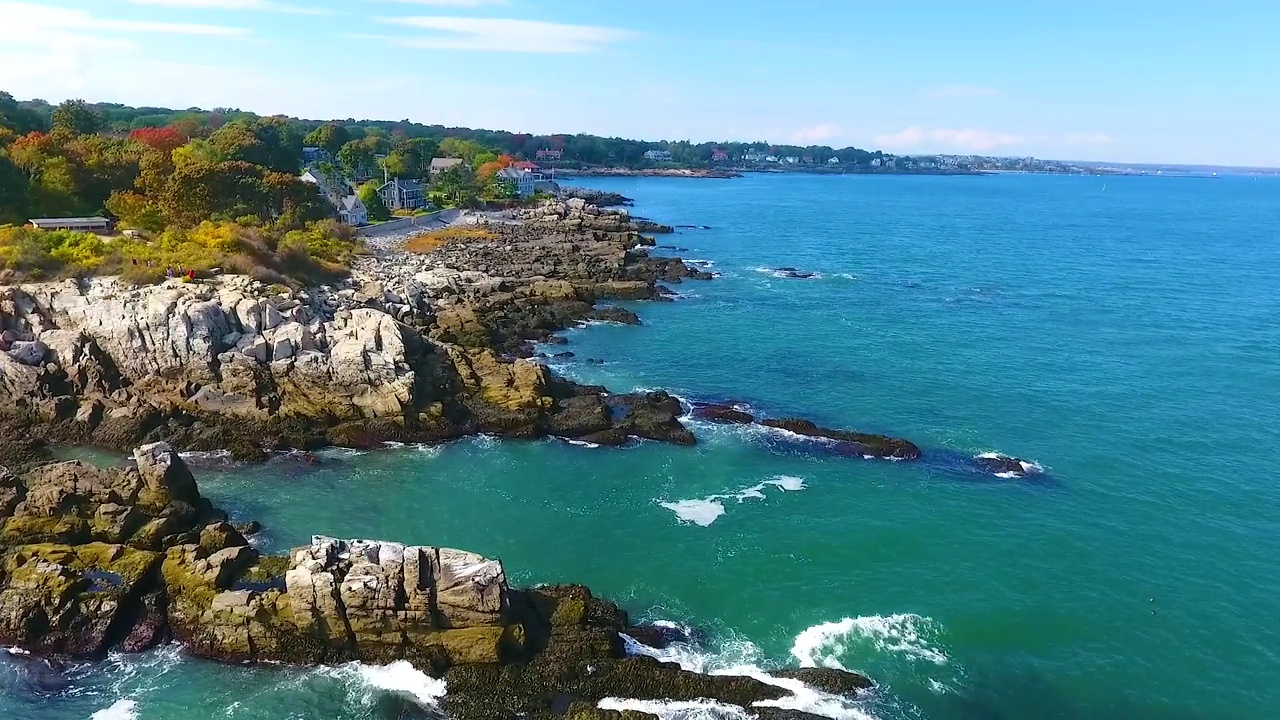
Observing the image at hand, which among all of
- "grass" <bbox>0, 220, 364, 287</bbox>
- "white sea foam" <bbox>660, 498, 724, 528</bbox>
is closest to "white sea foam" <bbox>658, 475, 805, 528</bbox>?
"white sea foam" <bbox>660, 498, 724, 528</bbox>

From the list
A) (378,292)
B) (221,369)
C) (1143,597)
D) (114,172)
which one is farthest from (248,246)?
(1143,597)

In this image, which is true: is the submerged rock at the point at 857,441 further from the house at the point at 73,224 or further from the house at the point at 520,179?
the house at the point at 520,179

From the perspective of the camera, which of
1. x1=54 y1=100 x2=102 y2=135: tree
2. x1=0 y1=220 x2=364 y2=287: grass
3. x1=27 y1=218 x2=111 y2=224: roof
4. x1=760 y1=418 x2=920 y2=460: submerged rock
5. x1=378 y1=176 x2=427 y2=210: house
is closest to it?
x1=760 y1=418 x2=920 y2=460: submerged rock

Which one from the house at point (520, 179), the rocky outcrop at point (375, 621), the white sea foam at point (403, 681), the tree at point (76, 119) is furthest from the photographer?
the house at point (520, 179)

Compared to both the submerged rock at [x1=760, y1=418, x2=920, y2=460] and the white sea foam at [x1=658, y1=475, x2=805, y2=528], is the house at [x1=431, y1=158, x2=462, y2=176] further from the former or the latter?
the white sea foam at [x1=658, y1=475, x2=805, y2=528]

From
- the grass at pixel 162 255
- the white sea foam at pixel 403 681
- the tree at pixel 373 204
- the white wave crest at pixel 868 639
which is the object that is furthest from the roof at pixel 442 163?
the white wave crest at pixel 868 639

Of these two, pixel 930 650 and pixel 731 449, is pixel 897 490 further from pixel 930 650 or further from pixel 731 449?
pixel 930 650

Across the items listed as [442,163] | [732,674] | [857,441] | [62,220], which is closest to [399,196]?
[442,163]
